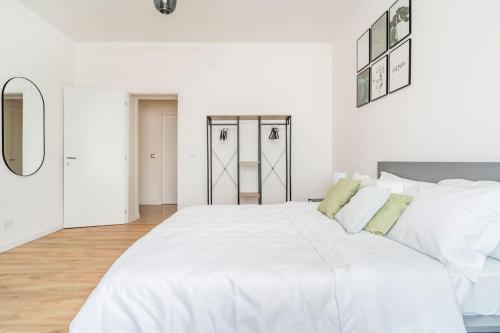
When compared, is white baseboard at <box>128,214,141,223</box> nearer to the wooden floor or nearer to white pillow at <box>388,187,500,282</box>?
the wooden floor

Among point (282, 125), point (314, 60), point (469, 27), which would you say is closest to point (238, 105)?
point (282, 125)

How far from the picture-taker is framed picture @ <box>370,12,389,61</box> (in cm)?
254

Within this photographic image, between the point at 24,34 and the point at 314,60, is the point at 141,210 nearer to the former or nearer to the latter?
the point at 24,34

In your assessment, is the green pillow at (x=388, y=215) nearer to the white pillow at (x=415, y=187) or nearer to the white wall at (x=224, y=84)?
the white pillow at (x=415, y=187)

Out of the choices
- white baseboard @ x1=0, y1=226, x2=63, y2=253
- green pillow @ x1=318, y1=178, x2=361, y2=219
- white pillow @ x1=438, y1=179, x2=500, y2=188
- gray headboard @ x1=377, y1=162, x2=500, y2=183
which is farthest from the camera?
white baseboard @ x1=0, y1=226, x2=63, y2=253

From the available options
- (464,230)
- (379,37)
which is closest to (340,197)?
(464,230)

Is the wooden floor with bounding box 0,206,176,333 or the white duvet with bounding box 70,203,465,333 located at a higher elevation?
the white duvet with bounding box 70,203,465,333

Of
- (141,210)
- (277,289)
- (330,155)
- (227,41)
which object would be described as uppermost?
(227,41)

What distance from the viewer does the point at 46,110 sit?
3.46 metres

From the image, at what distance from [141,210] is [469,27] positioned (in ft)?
17.3

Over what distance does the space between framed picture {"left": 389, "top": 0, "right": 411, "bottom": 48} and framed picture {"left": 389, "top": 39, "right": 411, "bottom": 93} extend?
3.4 inches

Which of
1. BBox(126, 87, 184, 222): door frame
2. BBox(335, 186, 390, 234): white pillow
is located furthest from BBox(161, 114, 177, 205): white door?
BBox(335, 186, 390, 234): white pillow

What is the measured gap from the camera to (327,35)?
3.79m

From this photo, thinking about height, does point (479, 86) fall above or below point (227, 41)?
below
